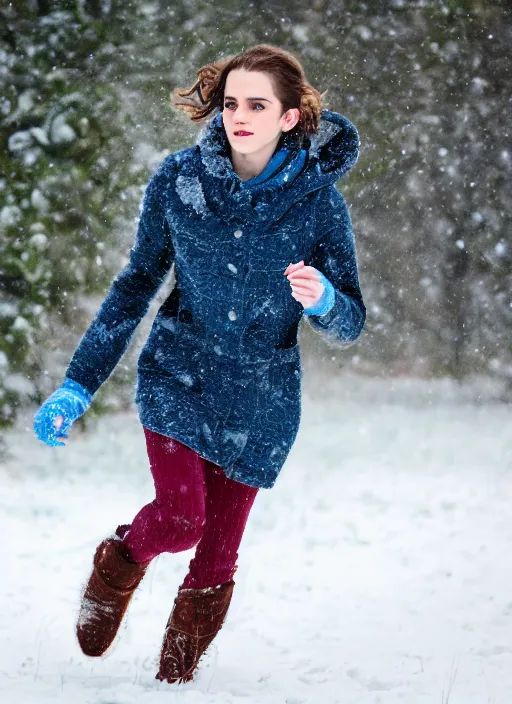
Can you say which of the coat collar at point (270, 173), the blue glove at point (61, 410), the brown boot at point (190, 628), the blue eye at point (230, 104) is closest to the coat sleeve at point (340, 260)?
the coat collar at point (270, 173)

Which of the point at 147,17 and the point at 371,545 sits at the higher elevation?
the point at 147,17

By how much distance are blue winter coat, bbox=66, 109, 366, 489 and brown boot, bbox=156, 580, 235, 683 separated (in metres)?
0.42

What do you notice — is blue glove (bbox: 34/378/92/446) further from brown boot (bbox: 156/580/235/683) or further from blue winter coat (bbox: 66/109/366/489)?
brown boot (bbox: 156/580/235/683)

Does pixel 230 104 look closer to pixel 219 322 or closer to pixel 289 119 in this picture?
pixel 289 119

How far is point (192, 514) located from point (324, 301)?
766 millimetres

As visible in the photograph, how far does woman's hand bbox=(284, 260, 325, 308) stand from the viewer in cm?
237

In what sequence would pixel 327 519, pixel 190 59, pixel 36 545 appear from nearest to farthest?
pixel 36 545, pixel 327 519, pixel 190 59

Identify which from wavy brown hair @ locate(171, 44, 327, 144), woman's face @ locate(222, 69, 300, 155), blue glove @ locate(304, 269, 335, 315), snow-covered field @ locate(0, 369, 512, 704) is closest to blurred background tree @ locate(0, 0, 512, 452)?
snow-covered field @ locate(0, 369, 512, 704)

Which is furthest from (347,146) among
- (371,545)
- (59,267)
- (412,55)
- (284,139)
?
(412,55)

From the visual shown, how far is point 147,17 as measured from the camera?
612cm

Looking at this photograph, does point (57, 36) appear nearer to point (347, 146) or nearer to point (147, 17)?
point (147, 17)

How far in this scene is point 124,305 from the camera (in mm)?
2822

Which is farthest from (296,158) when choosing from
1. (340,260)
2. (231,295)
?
(231,295)

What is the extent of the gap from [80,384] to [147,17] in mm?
4167
